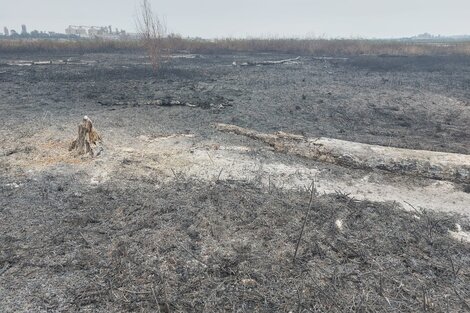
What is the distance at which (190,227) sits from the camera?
15.6ft

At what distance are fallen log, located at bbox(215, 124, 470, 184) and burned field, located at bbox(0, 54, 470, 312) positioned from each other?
20cm

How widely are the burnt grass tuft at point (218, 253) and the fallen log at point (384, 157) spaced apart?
1459 millimetres

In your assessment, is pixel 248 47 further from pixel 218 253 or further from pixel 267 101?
pixel 218 253

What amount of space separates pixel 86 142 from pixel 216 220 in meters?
3.68

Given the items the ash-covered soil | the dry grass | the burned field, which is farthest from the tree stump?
the dry grass

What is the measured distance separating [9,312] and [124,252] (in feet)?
4.08

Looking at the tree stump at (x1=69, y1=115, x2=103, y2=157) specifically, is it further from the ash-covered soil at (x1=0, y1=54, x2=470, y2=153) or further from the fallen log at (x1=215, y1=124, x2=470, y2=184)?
the fallen log at (x1=215, y1=124, x2=470, y2=184)

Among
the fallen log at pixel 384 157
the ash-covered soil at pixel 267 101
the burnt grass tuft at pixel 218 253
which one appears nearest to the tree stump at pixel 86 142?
the burnt grass tuft at pixel 218 253

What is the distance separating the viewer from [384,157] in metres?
6.73

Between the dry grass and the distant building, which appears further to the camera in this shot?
the distant building

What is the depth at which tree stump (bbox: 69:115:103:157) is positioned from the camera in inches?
274

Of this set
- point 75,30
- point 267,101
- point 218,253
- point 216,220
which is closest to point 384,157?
point 216,220

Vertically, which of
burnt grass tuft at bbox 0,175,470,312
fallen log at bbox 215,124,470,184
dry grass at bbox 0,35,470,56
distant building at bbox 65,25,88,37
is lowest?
burnt grass tuft at bbox 0,175,470,312

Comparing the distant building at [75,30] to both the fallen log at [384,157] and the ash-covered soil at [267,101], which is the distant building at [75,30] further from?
the fallen log at [384,157]
